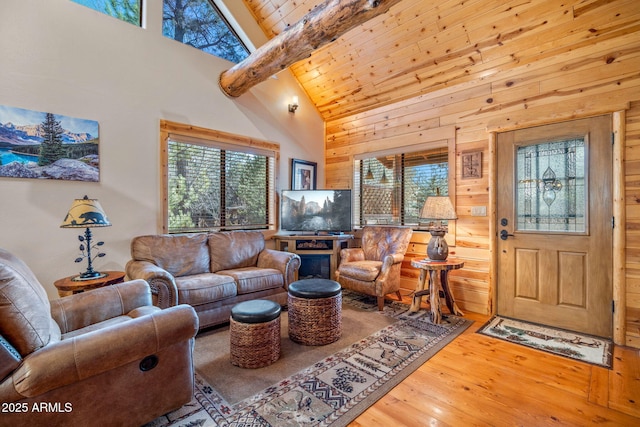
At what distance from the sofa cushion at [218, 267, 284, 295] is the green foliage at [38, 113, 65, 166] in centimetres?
188

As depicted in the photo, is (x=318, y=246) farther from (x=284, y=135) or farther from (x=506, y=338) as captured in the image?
(x=506, y=338)

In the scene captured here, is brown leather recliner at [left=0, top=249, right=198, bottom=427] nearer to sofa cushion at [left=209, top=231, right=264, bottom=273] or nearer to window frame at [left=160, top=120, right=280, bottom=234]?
sofa cushion at [left=209, top=231, right=264, bottom=273]

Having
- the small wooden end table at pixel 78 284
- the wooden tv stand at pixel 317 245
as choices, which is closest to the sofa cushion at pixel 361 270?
the wooden tv stand at pixel 317 245

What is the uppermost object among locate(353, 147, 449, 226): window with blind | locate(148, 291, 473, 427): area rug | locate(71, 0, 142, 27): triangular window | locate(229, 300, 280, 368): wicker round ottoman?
locate(71, 0, 142, 27): triangular window

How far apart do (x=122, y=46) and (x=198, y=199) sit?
1787 mm

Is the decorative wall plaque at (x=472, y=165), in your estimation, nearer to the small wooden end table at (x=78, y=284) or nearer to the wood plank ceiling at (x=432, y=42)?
the wood plank ceiling at (x=432, y=42)

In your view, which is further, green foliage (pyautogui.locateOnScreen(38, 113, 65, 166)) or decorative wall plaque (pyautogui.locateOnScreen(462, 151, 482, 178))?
decorative wall plaque (pyautogui.locateOnScreen(462, 151, 482, 178))

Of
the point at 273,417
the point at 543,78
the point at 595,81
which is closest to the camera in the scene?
the point at 273,417

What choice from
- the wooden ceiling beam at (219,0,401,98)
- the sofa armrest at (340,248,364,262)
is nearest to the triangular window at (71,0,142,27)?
the wooden ceiling beam at (219,0,401,98)

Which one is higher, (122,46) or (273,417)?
(122,46)

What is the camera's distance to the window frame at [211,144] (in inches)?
134

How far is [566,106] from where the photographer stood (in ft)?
9.41

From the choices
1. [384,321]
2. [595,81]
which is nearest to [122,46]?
[384,321]

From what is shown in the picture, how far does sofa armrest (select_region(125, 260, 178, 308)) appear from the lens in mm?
2541
